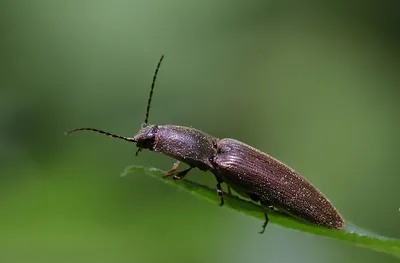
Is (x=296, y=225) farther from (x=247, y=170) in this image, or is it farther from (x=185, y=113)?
(x=185, y=113)

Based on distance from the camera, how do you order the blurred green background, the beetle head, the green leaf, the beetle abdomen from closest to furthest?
the green leaf < the beetle abdomen < the beetle head < the blurred green background

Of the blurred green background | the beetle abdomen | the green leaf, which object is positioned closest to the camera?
the green leaf

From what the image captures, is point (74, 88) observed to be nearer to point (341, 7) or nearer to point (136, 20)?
point (136, 20)

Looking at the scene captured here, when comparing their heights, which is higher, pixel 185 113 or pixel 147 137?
pixel 147 137

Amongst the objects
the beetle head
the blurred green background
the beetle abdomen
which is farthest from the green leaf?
the blurred green background

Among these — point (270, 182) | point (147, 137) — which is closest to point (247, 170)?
point (270, 182)

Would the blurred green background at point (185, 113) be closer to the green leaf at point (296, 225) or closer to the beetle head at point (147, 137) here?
the beetle head at point (147, 137)

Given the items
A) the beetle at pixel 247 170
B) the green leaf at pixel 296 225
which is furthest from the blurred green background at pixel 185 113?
the green leaf at pixel 296 225

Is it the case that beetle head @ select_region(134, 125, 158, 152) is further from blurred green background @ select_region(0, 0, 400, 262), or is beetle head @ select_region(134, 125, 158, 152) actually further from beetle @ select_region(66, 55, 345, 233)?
blurred green background @ select_region(0, 0, 400, 262)
